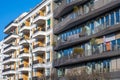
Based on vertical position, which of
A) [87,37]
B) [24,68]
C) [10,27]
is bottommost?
[24,68]

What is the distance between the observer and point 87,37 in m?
45.8

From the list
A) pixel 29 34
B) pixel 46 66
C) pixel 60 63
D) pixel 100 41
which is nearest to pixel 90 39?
pixel 100 41

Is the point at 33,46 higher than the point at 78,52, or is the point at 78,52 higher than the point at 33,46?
the point at 33,46

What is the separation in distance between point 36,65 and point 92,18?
62.7 ft

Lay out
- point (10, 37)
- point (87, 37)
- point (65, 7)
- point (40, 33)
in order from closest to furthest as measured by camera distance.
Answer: point (87, 37), point (65, 7), point (40, 33), point (10, 37)

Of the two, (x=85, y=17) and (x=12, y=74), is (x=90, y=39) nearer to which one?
(x=85, y=17)

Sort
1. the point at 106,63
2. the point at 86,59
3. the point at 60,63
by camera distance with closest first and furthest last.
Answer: the point at 106,63 → the point at 86,59 → the point at 60,63

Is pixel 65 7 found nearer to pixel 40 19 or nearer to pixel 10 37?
pixel 40 19

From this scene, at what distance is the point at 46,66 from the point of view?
2324 inches

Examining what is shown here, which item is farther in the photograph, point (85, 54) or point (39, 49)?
point (39, 49)

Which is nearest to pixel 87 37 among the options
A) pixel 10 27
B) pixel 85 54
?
pixel 85 54

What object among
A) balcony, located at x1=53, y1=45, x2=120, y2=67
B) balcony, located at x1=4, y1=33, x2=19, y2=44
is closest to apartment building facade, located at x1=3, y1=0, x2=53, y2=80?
balcony, located at x1=4, y1=33, x2=19, y2=44

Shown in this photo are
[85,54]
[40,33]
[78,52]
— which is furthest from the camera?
[40,33]

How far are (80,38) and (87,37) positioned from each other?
78.5 inches
